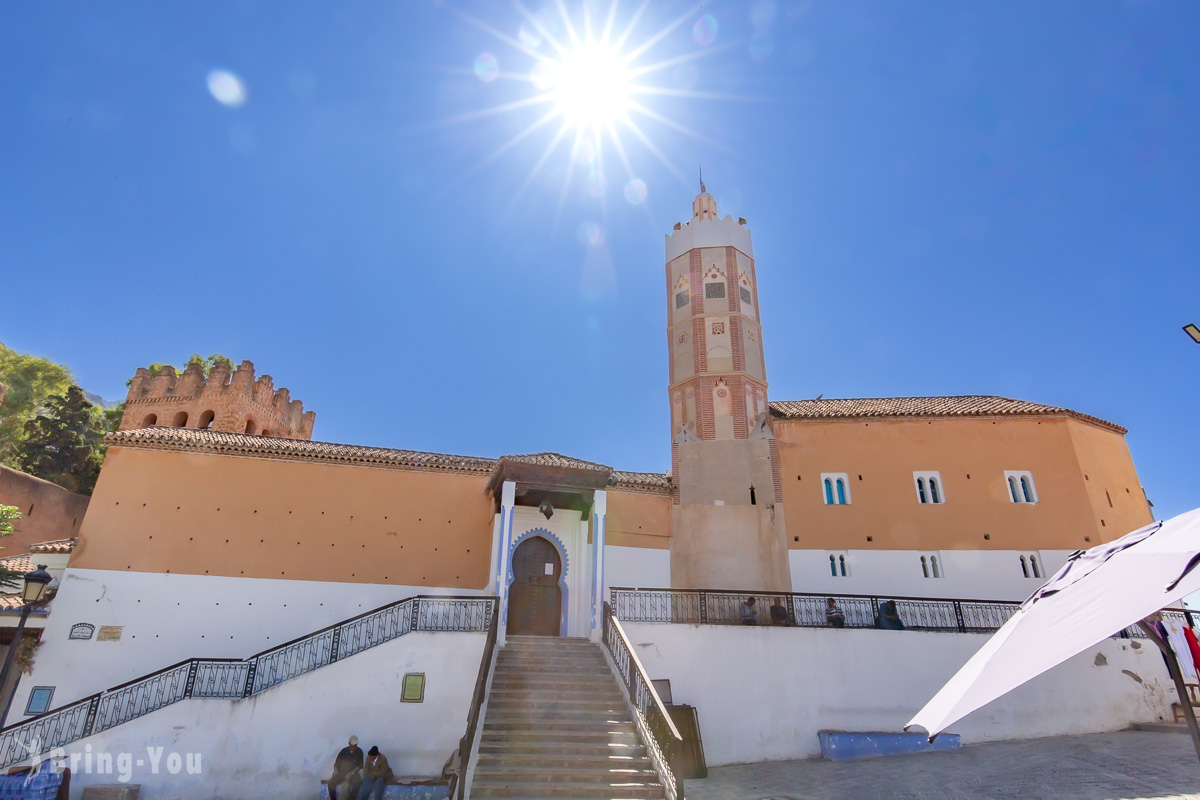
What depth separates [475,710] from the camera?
8.60 meters

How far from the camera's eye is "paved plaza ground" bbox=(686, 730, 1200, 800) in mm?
8508

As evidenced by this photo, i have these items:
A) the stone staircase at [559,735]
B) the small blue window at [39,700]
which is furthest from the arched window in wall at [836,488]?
the small blue window at [39,700]

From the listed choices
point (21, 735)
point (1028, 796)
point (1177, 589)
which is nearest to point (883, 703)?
point (1028, 796)

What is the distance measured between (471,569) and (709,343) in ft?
30.4

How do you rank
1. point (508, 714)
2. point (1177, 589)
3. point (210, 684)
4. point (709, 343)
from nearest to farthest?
point (1177, 589) < point (508, 714) < point (210, 684) < point (709, 343)

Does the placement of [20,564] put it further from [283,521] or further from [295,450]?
[295,450]

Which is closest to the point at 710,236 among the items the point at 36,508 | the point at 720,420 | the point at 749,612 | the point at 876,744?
the point at 720,420

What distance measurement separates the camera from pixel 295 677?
10.6m

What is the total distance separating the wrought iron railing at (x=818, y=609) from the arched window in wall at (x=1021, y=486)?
3.26 meters

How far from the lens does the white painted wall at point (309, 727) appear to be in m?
9.84

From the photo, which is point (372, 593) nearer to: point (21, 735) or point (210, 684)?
point (210, 684)

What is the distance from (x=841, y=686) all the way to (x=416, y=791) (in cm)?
790

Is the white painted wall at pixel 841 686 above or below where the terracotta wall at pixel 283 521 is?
below

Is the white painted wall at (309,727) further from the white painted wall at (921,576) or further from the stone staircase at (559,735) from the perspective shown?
the white painted wall at (921,576)
